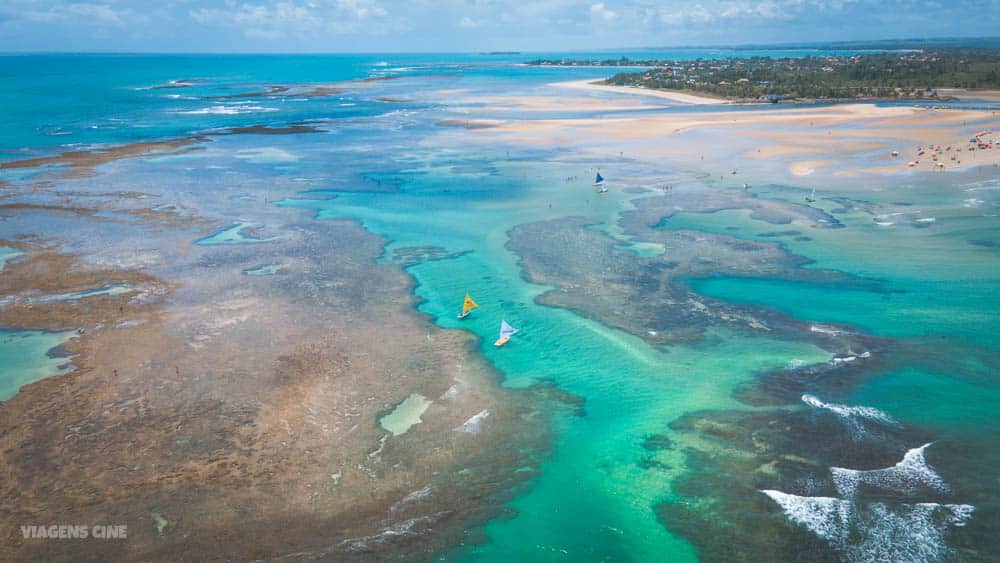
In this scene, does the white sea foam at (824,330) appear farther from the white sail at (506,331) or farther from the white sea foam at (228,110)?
the white sea foam at (228,110)

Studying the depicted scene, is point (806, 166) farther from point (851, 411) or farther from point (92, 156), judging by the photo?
point (92, 156)

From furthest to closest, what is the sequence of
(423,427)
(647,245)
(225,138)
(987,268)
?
(225,138) < (647,245) < (987,268) < (423,427)

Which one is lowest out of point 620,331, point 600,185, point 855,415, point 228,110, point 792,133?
point 855,415

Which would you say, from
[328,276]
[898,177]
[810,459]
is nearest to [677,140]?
[898,177]

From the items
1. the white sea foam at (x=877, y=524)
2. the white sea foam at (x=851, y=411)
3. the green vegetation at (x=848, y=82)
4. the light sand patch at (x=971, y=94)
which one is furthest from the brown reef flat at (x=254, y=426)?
the light sand patch at (x=971, y=94)

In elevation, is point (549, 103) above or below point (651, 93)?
below

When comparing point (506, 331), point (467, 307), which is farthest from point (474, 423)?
point (467, 307)

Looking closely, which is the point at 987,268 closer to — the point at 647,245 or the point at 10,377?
the point at 647,245
